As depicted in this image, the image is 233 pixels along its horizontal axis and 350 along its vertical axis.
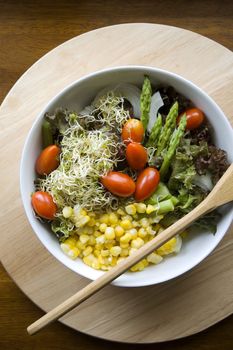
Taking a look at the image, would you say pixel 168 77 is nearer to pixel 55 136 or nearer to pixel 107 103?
pixel 107 103

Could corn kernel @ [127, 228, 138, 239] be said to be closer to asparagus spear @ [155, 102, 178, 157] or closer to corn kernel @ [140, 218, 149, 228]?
corn kernel @ [140, 218, 149, 228]

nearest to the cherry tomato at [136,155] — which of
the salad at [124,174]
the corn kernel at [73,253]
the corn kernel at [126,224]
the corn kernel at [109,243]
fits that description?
the salad at [124,174]

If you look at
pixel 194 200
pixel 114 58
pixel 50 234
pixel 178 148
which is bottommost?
pixel 50 234

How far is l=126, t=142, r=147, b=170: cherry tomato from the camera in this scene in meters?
2.05

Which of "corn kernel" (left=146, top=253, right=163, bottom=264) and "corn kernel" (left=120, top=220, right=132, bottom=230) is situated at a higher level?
"corn kernel" (left=120, top=220, right=132, bottom=230)

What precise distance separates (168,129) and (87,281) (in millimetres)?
799

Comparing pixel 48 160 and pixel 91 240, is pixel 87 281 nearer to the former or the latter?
pixel 91 240

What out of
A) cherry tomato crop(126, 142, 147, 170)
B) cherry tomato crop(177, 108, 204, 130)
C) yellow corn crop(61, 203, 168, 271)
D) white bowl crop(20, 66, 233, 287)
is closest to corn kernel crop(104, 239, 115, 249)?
yellow corn crop(61, 203, 168, 271)

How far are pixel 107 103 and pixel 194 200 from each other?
22.8 inches

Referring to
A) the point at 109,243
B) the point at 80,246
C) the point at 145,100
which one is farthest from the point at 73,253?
the point at 145,100

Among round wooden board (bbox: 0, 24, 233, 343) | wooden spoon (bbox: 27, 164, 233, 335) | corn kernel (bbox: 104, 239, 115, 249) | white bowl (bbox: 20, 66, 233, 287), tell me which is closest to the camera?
wooden spoon (bbox: 27, 164, 233, 335)

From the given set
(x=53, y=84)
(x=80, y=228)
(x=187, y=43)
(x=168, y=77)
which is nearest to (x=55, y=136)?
(x=53, y=84)

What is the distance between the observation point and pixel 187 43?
7.45 feet

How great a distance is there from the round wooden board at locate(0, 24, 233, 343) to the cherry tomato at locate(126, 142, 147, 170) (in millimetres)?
458
